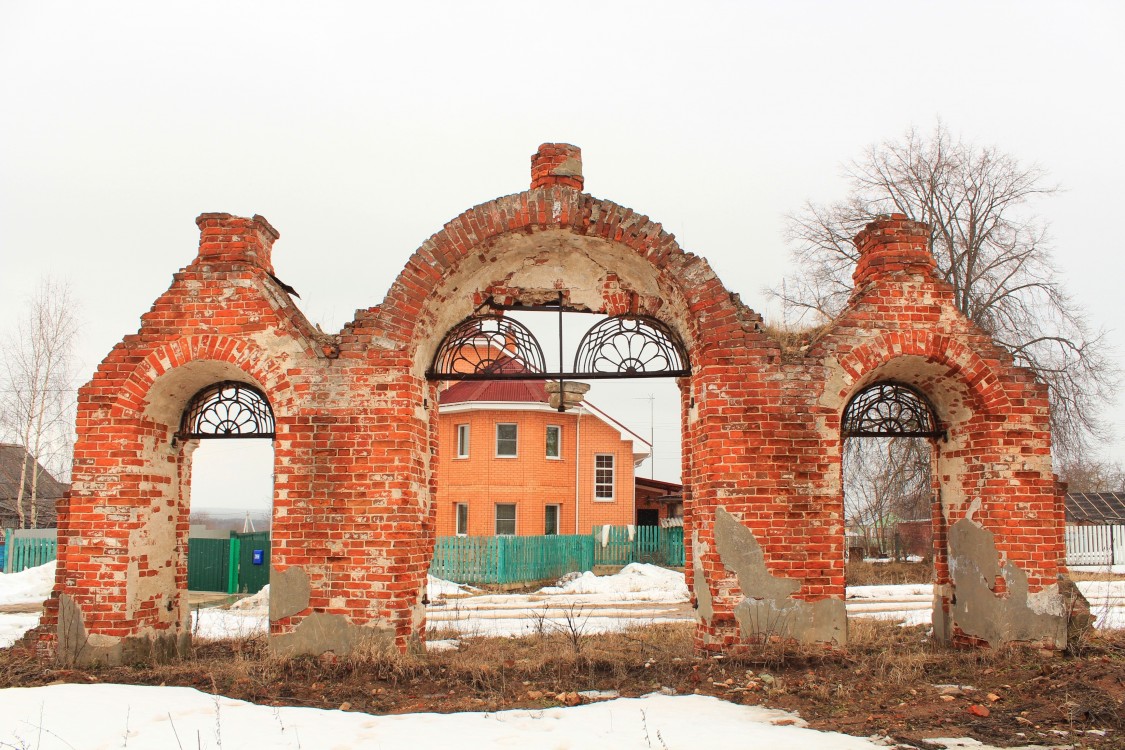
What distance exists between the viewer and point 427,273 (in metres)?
7.75

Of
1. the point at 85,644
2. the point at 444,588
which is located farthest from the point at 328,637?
the point at 444,588

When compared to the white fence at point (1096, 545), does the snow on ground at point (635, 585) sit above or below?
below

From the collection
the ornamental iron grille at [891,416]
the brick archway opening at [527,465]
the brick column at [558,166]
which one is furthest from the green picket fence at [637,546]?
the brick column at [558,166]

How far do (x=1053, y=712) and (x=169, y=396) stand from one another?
796 cm

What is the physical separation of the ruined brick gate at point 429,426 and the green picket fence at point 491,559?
12.8 m

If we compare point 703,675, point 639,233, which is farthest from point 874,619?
point 639,233

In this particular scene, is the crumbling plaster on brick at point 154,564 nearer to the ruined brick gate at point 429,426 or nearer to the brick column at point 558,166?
the ruined brick gate at point 429,426

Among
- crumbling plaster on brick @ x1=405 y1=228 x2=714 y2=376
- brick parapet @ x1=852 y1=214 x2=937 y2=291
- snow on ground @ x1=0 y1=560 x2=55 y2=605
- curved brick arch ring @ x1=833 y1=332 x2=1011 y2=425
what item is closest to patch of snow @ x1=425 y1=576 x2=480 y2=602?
snow on ground @ x1=0 y1=560 x2=55 y2=605

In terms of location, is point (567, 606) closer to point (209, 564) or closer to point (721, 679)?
point (721, 679)

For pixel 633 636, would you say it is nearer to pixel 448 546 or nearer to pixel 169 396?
pixel 169 396

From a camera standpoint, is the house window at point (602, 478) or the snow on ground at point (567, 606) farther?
the house window at point (602, 478)

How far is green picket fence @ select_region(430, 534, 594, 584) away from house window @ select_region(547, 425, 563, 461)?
4.35 metres

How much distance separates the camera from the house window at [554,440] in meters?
25.7

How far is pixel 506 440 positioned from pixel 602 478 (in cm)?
345
